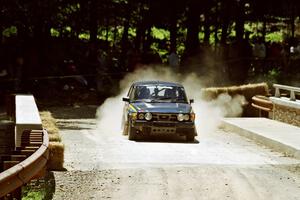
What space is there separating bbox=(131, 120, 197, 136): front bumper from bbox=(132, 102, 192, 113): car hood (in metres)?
0.33

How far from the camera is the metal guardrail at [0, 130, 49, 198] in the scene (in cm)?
703

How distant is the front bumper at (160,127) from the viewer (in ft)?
60.8

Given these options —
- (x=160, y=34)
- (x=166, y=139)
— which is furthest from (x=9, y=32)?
(x=166, y=139)

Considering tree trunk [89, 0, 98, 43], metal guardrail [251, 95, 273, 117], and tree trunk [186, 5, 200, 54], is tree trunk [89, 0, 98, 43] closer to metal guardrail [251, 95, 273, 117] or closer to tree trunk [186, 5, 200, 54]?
tree trunk [186, 5, 200, 54]

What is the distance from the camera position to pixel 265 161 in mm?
14828

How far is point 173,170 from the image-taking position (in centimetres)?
1299

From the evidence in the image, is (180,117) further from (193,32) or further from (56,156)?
(193,32)

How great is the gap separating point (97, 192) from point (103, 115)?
A: 1640 centimetres

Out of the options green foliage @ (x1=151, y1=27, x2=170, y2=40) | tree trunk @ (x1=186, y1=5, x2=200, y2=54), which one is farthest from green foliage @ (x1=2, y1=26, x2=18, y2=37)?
green foliage @ (x1=151, y1=27, x2=170, y2=40)

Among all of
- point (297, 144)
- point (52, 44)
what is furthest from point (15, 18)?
point (297, 144)

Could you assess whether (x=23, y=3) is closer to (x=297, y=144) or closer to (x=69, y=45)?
(x=69, y=45)

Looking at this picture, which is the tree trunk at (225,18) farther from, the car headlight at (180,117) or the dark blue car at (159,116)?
the car headlight at (180,117)

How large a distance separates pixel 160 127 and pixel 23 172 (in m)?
10.9

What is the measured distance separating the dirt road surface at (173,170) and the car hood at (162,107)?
806 millimetres
